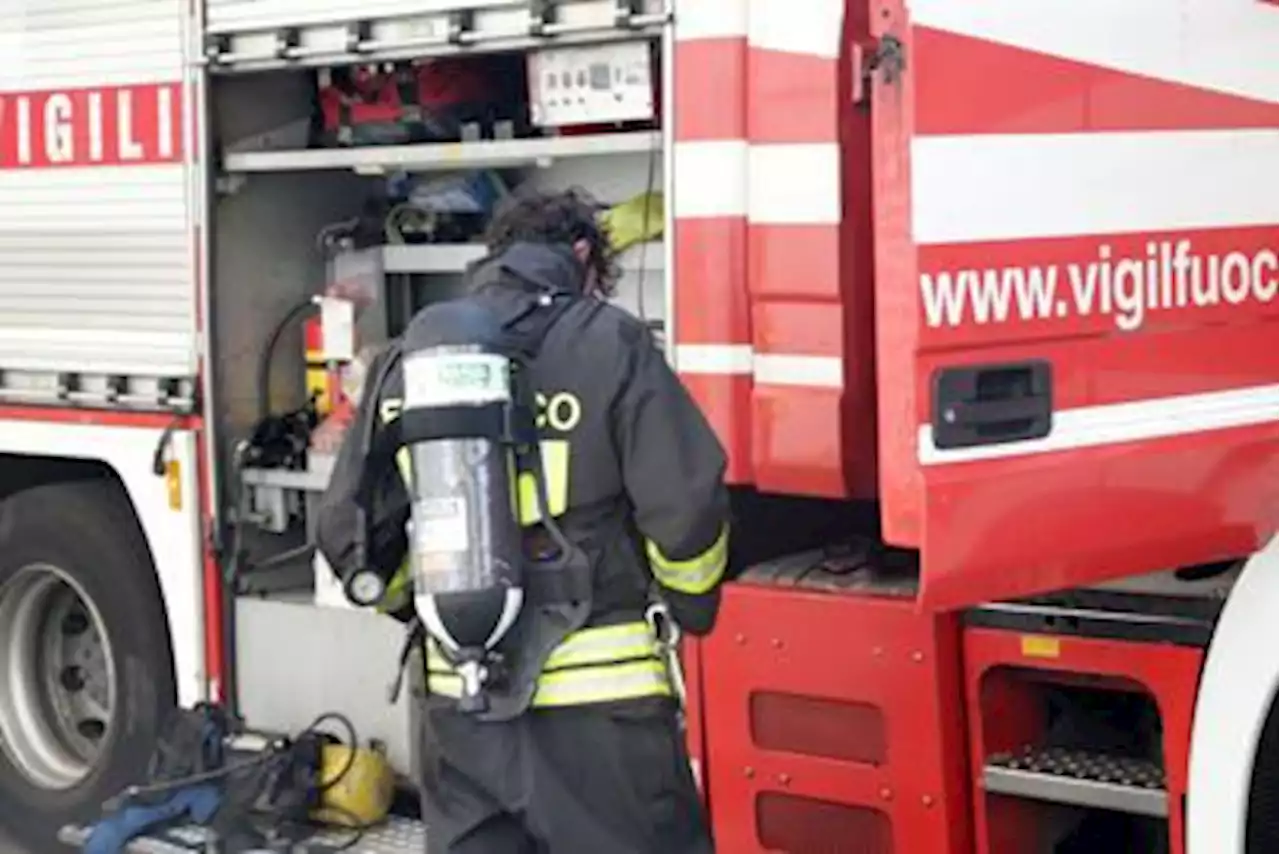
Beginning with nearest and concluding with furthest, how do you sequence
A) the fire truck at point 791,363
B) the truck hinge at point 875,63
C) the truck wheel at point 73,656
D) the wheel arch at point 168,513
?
1. the truck hinge at point 875,63
2. the fire truck at point 791,363
3. the wheel arch at point 168,513
4. the truck wheel at point 73,656

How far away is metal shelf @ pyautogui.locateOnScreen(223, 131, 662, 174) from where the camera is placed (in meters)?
4.58

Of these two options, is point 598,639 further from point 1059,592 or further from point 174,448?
point 174,448

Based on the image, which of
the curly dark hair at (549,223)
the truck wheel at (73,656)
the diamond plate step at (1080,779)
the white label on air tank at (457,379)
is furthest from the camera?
the truck wheel at (73,656)

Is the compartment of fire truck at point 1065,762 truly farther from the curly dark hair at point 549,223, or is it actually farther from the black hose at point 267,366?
the black hose at point 267,366

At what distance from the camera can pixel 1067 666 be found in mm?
3885

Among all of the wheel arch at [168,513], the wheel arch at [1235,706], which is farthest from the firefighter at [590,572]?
the wheel arch at [168,513]

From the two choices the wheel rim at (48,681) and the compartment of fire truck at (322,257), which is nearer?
the compartment of fire truck at (322,257)

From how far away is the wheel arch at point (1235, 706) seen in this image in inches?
141

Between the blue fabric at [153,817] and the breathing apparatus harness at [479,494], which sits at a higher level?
the breathing apparatus harness at [479,494]

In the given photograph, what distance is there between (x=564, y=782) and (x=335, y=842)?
63.0 inches

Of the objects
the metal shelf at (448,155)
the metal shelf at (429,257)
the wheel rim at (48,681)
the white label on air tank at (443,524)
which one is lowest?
the wheel rim at (48,681)

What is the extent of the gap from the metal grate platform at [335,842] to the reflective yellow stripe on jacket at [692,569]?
5.29 feet

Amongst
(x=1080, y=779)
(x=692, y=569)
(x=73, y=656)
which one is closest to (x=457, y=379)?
(x=692, y=569)

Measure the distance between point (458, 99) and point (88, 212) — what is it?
101 cm
